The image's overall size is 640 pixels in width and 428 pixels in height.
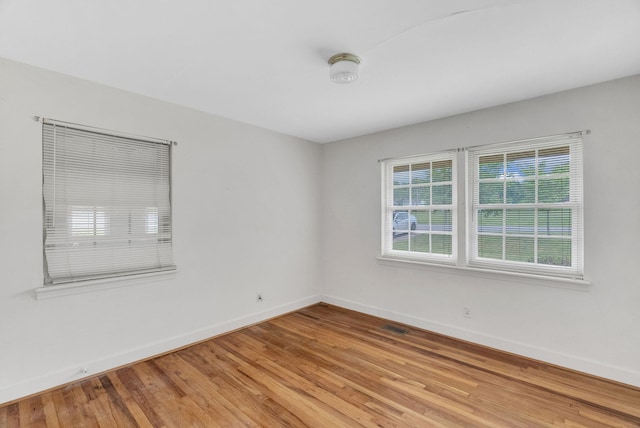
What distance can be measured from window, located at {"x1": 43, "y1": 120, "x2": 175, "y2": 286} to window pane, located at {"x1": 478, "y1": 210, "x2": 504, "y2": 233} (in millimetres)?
3324

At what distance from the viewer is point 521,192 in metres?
3.04

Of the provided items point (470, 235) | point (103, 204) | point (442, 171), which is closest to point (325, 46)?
point (442, 171)

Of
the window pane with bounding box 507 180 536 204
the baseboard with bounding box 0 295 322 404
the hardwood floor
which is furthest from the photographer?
the window pane with bounding box 507 180 536 204

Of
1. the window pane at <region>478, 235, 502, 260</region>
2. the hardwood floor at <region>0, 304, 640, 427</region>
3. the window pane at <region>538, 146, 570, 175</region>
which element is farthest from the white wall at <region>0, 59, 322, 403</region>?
the window pane at <region>538, 146, 570, 175</region>

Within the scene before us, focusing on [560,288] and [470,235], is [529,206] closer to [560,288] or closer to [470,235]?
[470,235]

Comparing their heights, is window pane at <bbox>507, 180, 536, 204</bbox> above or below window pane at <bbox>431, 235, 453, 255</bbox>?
above

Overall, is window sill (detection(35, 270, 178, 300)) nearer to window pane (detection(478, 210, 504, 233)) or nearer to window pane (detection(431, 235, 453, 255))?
window pane (detection(431, 235, 453, 255))

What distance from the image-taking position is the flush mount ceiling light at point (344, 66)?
6.98ft

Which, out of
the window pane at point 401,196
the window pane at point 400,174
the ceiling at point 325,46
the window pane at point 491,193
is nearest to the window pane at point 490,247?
the window pane at point 491,193

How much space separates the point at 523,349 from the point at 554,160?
1.85 meters

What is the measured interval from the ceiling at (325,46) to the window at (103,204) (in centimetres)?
56

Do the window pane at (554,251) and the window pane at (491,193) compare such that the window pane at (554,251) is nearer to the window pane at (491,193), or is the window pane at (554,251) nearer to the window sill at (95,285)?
the window pane at (491,193)

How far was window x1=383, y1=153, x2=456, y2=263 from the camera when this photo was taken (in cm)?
354

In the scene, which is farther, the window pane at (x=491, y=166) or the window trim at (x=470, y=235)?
the window pane at (x=491, y=166)
